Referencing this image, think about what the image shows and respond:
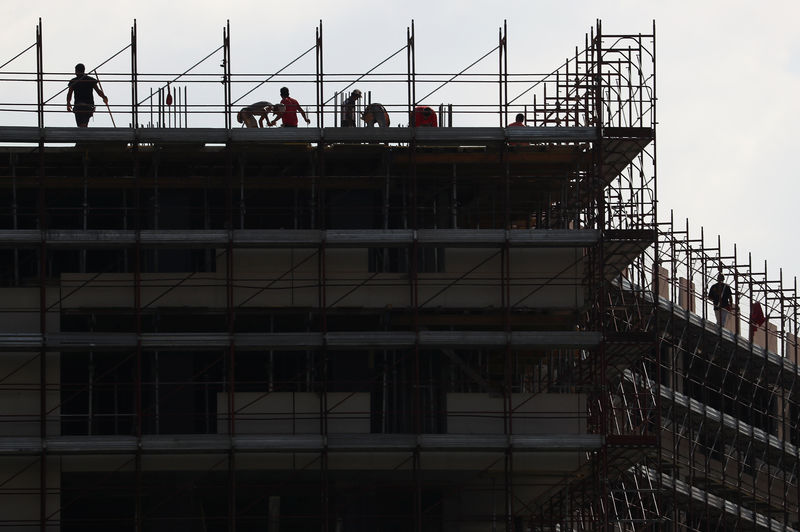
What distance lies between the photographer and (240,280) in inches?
1900

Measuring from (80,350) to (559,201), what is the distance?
1161 cm

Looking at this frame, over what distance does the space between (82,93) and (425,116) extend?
24.4 ft

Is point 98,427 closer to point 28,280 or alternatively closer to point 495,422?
point 28,280

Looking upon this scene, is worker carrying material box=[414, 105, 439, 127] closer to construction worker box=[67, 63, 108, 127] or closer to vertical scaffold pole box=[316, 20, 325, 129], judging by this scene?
vertical scaffold pole box=[316, 20, 325, 129]

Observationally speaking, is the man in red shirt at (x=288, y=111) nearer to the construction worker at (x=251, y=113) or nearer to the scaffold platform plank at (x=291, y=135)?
the construction worker at (x=251, y=113)

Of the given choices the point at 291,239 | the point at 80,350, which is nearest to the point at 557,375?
the point at 291,239

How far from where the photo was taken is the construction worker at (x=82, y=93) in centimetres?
4884

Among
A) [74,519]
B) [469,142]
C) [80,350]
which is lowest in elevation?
[74,519]

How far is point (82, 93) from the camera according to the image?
4944 cm

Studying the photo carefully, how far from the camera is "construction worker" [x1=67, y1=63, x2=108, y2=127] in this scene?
1923 inches

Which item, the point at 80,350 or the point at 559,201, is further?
the point at 559,201

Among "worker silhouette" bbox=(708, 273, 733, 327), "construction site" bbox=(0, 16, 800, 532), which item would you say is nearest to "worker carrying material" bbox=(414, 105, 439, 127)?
"construction site" bbox=(0, 16, 800, 532)

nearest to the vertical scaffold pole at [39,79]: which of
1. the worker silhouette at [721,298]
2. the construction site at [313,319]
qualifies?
the construction site at [313,319]

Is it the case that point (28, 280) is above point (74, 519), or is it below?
above
